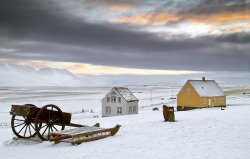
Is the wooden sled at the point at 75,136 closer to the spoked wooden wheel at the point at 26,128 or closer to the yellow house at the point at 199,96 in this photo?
the spoked wooden wheel at the point at 26,128

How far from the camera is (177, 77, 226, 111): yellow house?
43656 mm

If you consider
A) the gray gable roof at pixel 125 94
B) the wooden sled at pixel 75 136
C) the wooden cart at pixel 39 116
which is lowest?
the wooden sled at pixel 75 136

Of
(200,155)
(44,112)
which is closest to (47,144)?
(44,112)

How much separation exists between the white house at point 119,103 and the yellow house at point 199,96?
30.4ft

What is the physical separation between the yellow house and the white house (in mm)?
9254

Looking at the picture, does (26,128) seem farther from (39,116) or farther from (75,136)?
(75,136)

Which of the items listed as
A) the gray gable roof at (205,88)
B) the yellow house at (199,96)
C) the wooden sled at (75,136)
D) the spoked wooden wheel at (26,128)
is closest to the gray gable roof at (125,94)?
the yellow house at (199,96)

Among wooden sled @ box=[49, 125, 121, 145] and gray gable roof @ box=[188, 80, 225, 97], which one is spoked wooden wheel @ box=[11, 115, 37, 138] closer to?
wooden sled @ box=[49, 125, 121, 145]

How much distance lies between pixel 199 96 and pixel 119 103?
1342 centimetres

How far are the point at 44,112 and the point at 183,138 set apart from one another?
7940 mm

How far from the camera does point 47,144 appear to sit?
44.7 feet

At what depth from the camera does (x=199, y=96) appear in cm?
4322

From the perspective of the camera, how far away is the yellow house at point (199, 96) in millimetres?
43656

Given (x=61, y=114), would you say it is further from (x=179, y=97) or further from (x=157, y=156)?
(x=179, y=97)
